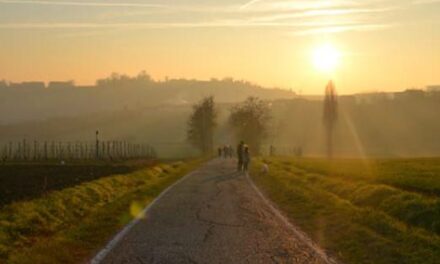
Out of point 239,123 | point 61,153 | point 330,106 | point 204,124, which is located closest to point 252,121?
point 239,123

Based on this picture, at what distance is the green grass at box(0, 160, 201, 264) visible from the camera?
13.6m

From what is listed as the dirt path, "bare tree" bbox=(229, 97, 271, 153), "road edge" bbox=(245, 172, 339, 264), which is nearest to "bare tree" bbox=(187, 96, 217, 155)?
"bare tree" bbox=(229, 97, 271, 153)

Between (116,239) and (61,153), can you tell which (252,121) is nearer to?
(61,153)

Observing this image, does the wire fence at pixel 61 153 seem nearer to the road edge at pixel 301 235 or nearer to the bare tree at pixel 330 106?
the bare tree at pixel 330 106

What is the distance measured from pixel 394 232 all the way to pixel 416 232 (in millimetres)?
596

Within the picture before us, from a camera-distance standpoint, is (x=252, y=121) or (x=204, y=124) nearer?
(x=252, y=121)

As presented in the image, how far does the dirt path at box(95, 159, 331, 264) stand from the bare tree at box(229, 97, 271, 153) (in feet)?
355

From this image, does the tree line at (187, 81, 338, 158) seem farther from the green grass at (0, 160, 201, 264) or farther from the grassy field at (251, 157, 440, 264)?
the green grass at (0, 160, 201, 264)

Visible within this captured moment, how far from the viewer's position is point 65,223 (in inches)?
767

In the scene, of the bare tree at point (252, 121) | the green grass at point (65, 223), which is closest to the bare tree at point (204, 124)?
the bare tree at point (252, 121)

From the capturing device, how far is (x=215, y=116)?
464ft

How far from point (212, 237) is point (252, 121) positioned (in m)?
119

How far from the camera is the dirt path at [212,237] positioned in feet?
42.6

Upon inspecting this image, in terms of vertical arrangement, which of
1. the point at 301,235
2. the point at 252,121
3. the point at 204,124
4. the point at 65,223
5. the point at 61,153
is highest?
the point at 252,121
